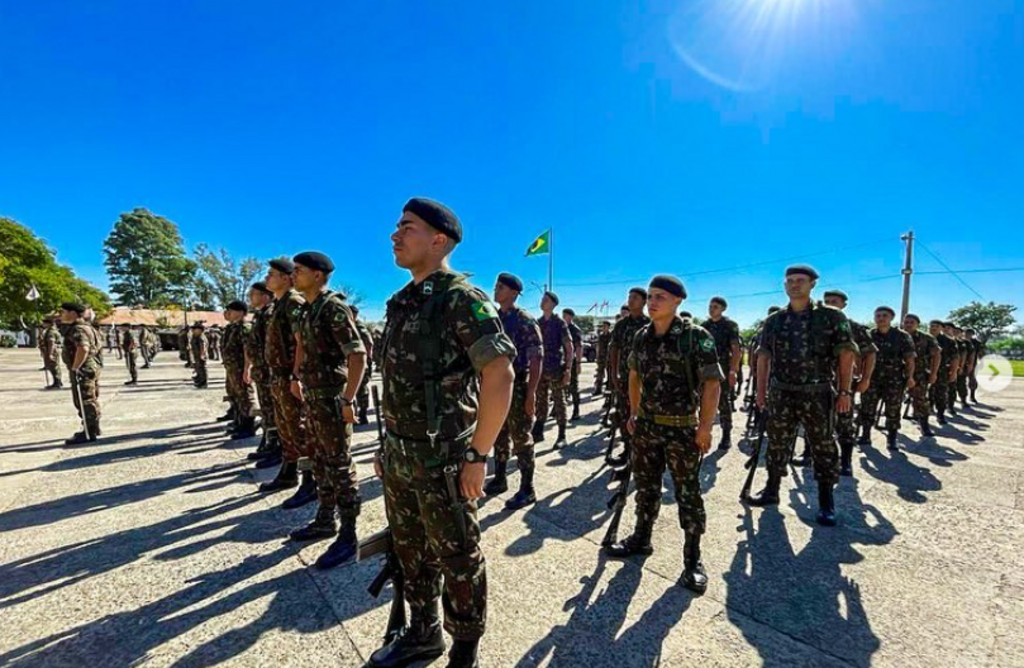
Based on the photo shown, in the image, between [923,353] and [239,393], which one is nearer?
[239,393]

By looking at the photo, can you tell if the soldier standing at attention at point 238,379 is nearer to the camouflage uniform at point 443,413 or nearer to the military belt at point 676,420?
the camouflage uniform at point 443,413

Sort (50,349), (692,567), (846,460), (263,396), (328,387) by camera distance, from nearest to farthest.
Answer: (692,567), (328,387), (846,460), (263,396), (50,349)

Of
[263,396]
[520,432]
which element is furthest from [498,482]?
[263,396]

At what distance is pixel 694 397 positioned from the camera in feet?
9.71

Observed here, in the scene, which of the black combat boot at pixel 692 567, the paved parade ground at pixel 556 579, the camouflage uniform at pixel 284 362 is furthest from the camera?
the camouflage uniform at pixel 284 362

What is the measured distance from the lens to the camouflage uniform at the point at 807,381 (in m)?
4.05

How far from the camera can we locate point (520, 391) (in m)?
4.56

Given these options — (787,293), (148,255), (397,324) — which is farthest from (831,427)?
(148,255)

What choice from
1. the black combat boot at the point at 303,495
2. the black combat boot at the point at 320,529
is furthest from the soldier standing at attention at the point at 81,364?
the black combat boot at the point at 320,529

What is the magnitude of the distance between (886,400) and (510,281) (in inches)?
263

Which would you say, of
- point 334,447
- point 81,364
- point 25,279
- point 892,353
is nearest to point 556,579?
point 334,447

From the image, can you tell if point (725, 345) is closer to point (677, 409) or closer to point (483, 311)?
point (677, 409)

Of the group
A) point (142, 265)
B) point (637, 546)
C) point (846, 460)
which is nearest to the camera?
point (637, 546)

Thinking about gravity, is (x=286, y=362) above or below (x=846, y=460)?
above
